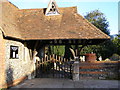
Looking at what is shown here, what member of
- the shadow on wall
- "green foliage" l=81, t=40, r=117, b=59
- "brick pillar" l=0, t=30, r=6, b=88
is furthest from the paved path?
"green foliage" l=81, t=40, r=117, b=59

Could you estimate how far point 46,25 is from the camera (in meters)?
9.33

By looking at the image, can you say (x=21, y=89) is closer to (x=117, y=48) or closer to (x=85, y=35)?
(x=85, y=35)

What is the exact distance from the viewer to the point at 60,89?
6.38 meters

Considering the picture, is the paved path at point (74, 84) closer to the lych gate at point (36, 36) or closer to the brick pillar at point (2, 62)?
the lych gate at point (36, 36)

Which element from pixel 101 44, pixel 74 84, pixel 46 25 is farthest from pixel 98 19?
pixel 74 84

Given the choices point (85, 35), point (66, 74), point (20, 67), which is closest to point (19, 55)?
point (20, 67)

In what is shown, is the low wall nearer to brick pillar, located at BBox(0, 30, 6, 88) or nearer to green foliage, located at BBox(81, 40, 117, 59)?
brick pillar, located at BBox(0, 30, 6, 88)

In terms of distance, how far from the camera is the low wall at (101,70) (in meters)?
8.37

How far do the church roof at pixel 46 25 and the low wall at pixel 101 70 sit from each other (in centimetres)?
201

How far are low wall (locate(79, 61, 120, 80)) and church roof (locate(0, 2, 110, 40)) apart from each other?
2007mm

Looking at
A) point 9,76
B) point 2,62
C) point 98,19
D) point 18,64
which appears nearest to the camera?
point 2,62

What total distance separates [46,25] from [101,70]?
17.4 ft

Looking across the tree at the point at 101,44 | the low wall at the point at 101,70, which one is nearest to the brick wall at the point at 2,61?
the low wall at the point at 101,70

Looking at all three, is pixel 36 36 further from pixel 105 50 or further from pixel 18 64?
pixel 105 50
